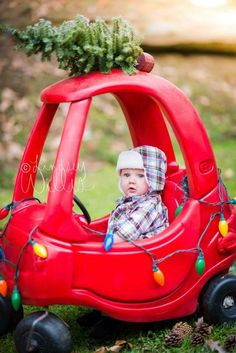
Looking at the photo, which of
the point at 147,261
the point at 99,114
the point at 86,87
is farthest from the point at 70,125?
the point at 99,114

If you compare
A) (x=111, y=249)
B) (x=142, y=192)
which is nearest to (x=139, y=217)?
(x=142, y=192)

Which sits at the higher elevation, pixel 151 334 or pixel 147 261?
pixel 147 261

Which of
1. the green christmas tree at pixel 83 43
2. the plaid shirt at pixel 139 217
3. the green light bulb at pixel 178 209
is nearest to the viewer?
the green christmas tree at pixel 83 43

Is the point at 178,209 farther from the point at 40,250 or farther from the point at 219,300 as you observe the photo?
the point at 40,250

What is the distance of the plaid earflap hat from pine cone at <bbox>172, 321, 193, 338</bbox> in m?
0.62

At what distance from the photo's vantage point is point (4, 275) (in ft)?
9.48

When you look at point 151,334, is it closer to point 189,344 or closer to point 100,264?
point 189,344

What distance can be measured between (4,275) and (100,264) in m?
0.41

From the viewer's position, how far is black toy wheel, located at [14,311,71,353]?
2676 millimetres

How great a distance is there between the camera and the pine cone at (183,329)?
2.92m

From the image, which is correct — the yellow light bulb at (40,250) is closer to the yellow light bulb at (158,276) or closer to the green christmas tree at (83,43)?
the yellow light bulb at (158,276)

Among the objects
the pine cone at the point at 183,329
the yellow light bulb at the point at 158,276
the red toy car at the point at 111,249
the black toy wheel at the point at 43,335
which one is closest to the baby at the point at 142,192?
the red toy car at the point at 111,249

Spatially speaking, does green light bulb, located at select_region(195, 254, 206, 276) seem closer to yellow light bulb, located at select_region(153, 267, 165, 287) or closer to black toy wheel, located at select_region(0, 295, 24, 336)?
yellow light bulb, located at select_region(153, 267, 165, 287)

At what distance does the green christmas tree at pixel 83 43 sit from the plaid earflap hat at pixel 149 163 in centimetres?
45
